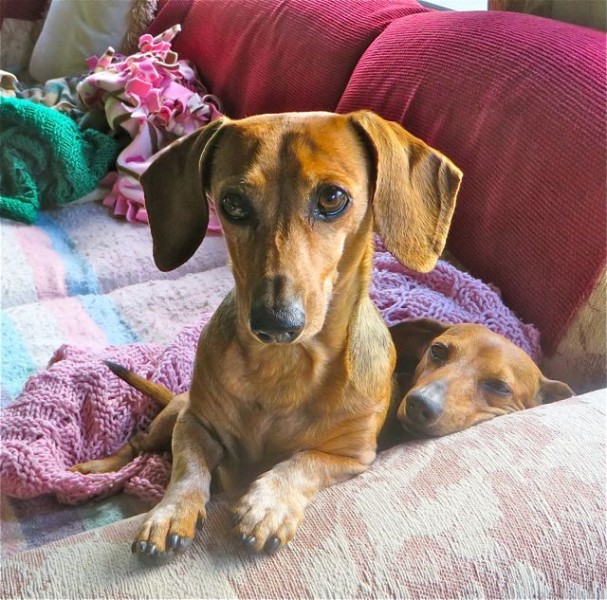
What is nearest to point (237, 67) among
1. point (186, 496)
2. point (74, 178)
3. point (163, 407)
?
point (74, 178)

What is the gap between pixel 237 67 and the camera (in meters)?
2.42

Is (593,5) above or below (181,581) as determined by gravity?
above

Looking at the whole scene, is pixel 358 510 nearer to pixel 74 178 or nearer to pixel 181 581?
pixel 181 581

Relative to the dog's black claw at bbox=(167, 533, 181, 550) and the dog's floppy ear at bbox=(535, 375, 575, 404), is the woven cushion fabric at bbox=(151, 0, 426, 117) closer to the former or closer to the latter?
the dog's floppy ear at bbox=(535, 375, 575, 404)

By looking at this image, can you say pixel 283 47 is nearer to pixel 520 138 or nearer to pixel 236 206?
pixel 520 138

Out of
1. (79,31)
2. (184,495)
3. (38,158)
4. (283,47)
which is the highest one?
(283,47)

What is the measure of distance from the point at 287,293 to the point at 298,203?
141 millimetres

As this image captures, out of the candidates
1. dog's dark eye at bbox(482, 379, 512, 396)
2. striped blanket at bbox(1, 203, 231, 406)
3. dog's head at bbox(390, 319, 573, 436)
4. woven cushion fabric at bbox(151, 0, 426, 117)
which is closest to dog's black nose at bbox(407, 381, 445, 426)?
dog's head at bbox(390, 319, 573, 436)

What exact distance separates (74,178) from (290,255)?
1580 mm

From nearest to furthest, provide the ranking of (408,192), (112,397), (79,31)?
(408,192)
(112,397)
(79,31)

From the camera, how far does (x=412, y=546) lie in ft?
2.84

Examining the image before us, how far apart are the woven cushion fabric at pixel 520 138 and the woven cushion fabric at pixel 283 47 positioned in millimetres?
313

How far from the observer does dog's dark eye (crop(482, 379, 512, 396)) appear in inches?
49.1

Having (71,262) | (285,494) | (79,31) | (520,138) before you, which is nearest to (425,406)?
(285,494)
